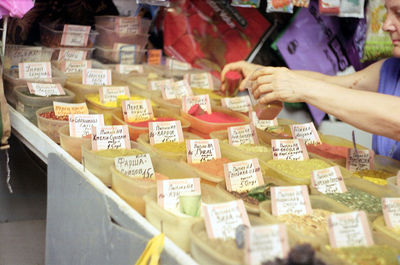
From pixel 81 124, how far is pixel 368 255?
1296mm

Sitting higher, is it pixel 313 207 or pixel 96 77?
pixel 313 207

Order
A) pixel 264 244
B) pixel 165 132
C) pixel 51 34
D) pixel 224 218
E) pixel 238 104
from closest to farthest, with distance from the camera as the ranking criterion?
pixel 264 244 → pixel 224 218 → pixel 165 132 → pixel 238 104 → pixel 51 34

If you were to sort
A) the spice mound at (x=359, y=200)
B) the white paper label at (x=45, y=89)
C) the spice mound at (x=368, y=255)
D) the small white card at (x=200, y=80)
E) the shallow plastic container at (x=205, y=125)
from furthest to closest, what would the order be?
the small white card at (x=200, y=80), the white paper label at (x=45, y=89), the shallow plastic container at (x=205, y=125), the spice mound at (x=359, y=200), the spice mound at (x=368, y=255)

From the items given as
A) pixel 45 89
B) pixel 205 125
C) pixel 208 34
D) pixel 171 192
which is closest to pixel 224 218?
pixel 171 192

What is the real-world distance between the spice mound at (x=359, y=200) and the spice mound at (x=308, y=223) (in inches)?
6.9

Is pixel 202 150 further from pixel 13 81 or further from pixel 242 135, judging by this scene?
pixel 13 81

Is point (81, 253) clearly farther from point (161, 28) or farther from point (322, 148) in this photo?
point (161, 28)

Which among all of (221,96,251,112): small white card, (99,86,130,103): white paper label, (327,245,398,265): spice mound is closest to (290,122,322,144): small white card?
(221,96,251,112): small white card

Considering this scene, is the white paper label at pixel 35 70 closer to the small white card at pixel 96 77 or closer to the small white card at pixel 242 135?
the small white card at pixel 96 77

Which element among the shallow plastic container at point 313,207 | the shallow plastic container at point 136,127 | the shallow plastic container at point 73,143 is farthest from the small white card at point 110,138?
the shallow plastic container at point 313,207

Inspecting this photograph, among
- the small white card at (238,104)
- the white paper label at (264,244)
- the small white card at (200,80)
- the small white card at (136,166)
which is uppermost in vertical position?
the white paper label at (264,244)

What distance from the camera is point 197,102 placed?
8.47 ft

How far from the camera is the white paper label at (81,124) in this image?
209 cm

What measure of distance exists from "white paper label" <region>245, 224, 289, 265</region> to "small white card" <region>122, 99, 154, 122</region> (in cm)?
132
